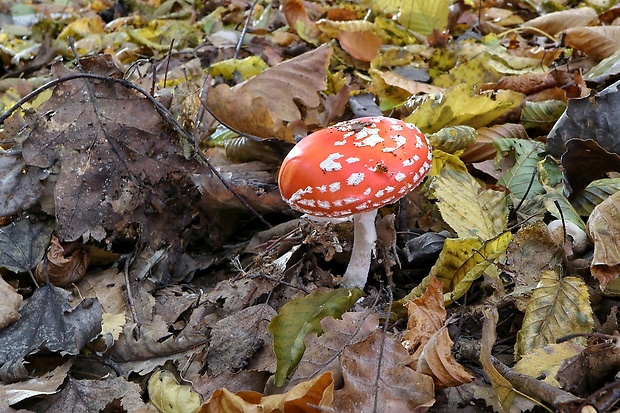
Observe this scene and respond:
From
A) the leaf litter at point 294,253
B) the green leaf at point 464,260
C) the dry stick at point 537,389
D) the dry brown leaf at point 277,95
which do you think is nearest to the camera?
the dry stick at point 537,389

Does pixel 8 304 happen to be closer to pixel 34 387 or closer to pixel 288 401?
pixel 34 387

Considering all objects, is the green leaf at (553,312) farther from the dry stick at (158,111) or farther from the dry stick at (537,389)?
the dry stick at (158,111)

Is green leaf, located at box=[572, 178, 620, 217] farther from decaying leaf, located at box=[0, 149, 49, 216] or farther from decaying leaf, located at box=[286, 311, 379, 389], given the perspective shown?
decaying leaf, located at box=[0, 149, 49, 216]

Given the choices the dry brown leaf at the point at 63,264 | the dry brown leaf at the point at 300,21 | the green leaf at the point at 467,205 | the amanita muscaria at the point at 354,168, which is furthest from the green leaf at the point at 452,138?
the dry brown leaf at the point at 300,21

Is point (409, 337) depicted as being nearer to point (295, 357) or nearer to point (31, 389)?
point (295, 357)

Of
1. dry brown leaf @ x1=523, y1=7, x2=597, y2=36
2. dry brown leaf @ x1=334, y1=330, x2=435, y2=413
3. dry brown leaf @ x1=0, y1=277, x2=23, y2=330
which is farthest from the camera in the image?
dry brown leaf @ x1=523, y1=7, x2=597, y2=36

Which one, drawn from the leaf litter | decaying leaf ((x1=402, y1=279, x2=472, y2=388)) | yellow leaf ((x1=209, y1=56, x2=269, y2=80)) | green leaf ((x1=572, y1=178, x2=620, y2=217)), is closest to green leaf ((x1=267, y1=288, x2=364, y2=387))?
the leaf litter

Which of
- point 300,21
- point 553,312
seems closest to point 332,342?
point 553,312
